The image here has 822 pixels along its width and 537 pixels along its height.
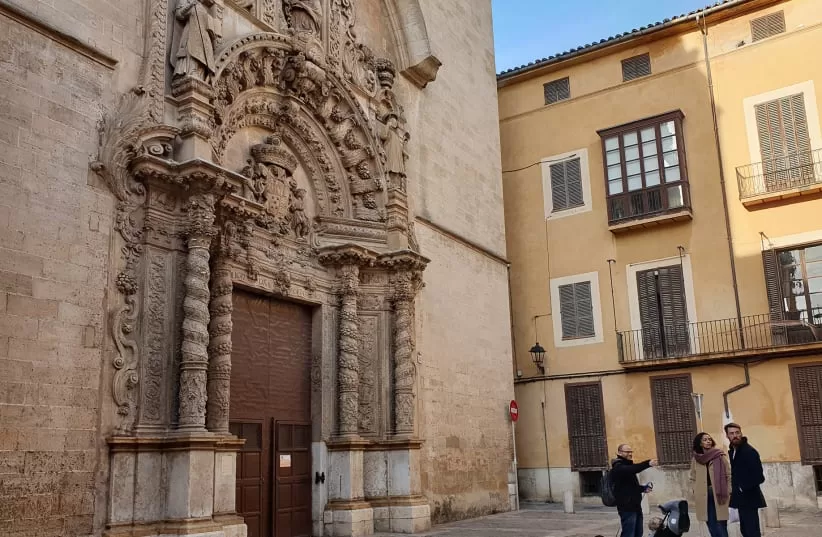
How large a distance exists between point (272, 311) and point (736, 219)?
34.7 ft

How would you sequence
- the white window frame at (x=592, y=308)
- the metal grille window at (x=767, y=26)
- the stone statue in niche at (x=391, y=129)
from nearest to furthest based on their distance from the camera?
the stone statue in niche at (x=391, y=129) → the metal grille window at (x=767, y=26) → the white window frame at (x=592, y=308)

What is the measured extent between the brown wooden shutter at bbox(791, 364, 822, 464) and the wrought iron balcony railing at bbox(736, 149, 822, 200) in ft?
12.0

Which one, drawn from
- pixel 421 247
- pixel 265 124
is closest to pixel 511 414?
pixel 421 247

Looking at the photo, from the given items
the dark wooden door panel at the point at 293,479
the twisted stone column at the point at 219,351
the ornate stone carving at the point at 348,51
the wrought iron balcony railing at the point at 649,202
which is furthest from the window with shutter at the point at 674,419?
the twisted stone column at the point at 219,351

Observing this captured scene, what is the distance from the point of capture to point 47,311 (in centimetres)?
738

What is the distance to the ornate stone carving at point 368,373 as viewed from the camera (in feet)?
38.7

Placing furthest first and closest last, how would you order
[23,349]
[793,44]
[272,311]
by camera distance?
[793,44], [272,311], [23,349]

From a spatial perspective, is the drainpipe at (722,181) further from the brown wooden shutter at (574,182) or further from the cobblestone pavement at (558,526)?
the cobblestone pavement at (558,526)

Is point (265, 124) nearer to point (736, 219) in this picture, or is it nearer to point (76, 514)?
point (76, 514)

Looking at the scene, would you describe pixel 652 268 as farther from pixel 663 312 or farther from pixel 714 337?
pixel 714 337

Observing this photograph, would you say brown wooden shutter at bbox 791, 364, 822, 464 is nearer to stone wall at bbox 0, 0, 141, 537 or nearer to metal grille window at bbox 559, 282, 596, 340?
metal grille window at bbox 559, 282, 596, 340

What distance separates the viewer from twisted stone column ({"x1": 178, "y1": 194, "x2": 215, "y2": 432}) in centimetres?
833

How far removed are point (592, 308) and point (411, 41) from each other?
753 centimetres

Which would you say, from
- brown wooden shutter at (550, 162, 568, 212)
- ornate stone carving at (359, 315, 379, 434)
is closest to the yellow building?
brown wooden shutter at (550, 162, 568, 212)
